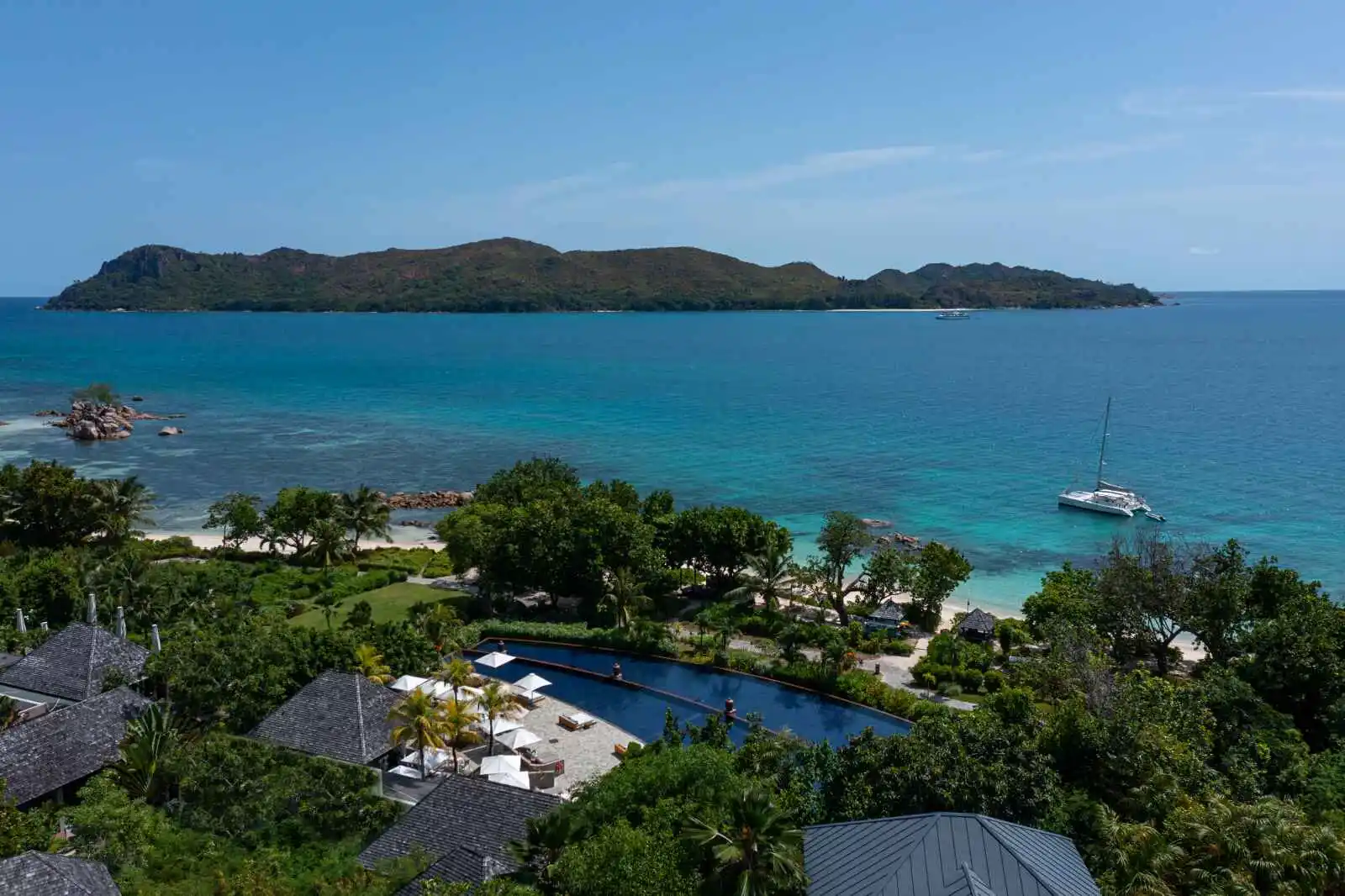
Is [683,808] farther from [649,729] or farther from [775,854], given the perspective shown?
[649,729]

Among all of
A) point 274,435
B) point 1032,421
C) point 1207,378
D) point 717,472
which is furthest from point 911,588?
point 1207,378

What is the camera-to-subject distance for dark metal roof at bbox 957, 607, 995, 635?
38656mm

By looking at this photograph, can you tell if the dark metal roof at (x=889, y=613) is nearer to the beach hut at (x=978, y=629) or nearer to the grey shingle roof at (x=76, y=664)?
the beach hut at (x=978, y=629)

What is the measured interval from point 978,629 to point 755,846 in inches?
998

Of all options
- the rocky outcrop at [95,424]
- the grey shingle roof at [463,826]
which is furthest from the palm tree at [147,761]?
the rocky outcrop at [95,424]

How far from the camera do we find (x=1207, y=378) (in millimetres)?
137125

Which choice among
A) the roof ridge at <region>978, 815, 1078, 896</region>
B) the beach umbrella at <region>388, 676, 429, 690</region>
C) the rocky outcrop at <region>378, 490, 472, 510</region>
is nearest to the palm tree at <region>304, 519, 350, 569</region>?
the rocky outcrop at <region>378, 490, 472, 510</region>

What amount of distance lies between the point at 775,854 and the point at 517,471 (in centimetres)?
3976

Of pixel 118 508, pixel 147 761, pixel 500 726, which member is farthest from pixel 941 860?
pixel 118 508

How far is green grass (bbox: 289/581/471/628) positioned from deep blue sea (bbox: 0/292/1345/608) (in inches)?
937

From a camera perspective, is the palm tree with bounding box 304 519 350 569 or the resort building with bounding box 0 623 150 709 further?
the palm tree with bounding box 304 519 350 569

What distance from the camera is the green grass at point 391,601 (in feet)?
131

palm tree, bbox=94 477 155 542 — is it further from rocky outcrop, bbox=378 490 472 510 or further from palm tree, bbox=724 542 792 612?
palm tree, bbox=724 542 792 612

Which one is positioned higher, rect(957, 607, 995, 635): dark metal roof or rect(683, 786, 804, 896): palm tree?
rect(683, 786, 804, 896): palm tree
